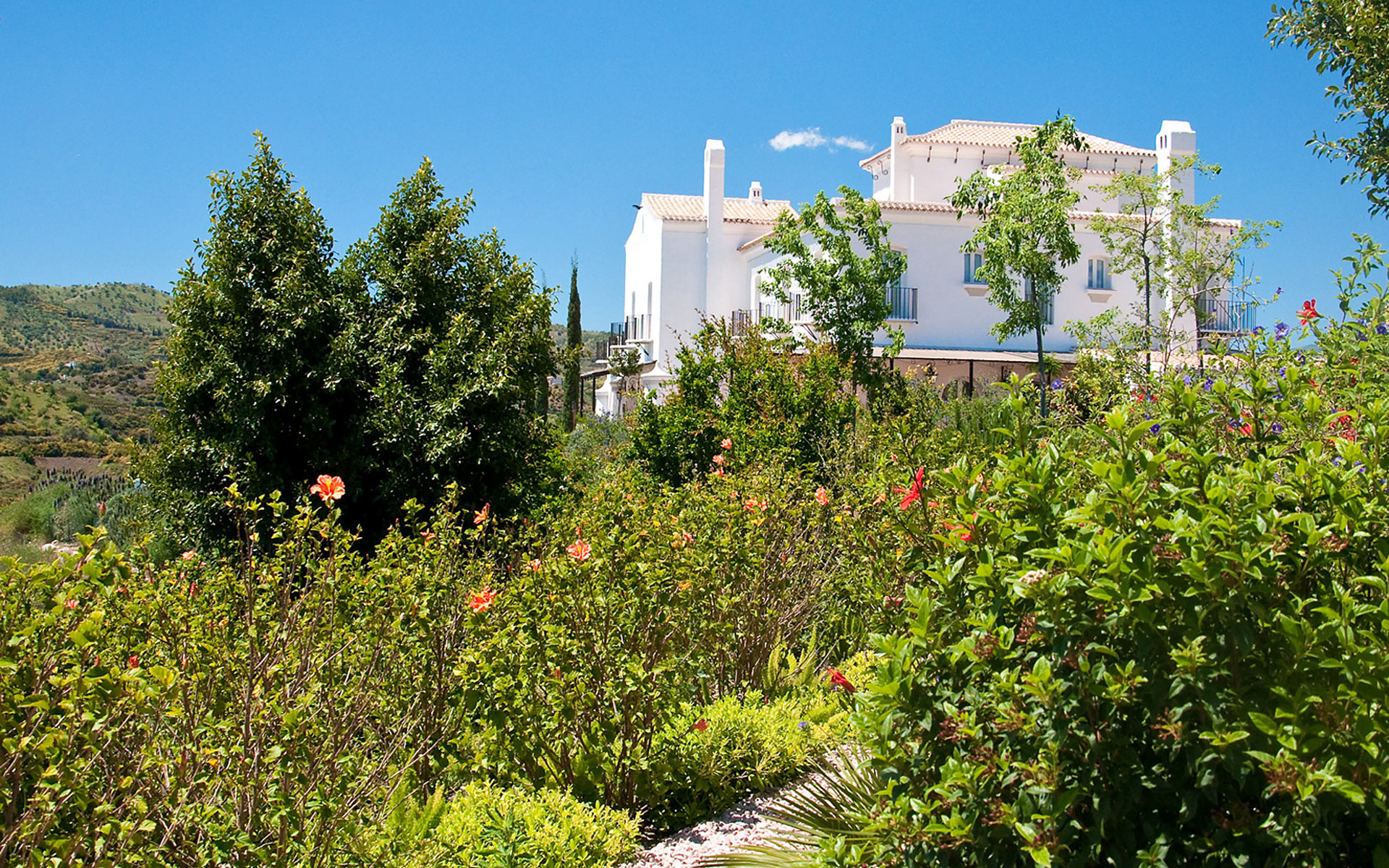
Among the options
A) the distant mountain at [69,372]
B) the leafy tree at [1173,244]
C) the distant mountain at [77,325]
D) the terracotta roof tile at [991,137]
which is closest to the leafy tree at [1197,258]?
the leafy tree at [1173,244]

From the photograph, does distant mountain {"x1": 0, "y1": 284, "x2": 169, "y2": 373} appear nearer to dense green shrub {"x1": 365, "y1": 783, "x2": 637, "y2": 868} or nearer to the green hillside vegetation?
the green hillside vegetation

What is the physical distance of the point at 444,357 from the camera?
858 cm

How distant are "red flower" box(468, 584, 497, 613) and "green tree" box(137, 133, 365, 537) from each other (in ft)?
16.6

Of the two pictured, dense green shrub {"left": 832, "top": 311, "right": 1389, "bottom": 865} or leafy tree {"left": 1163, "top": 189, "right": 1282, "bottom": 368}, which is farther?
leafy tree {"left": 1163, "top": 189, "right": 1282, "bottom": 368}

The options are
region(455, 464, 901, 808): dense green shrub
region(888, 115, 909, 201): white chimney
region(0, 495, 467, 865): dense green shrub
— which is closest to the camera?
region(0, 495, 467, 865): dense green shrub

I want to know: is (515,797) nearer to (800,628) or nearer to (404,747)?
(404,747)

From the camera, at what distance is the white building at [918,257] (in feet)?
91.4

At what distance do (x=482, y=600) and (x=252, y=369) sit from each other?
5.87 m

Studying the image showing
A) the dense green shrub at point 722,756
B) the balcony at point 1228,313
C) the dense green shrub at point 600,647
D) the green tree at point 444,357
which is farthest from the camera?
the balcony at point 1228,313

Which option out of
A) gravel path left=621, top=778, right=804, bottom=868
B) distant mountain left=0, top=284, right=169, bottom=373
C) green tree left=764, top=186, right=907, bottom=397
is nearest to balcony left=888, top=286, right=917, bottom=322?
green tree left=764, top=186, right=907, bottom=397

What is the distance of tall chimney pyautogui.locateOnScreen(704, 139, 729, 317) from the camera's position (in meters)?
32.2

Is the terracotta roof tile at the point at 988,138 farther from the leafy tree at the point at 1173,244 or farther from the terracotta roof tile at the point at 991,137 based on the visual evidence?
the leafy tree at the point at 1173,244

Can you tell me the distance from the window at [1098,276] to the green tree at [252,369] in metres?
25.6

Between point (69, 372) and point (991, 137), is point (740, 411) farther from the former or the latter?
point (69, 372)
